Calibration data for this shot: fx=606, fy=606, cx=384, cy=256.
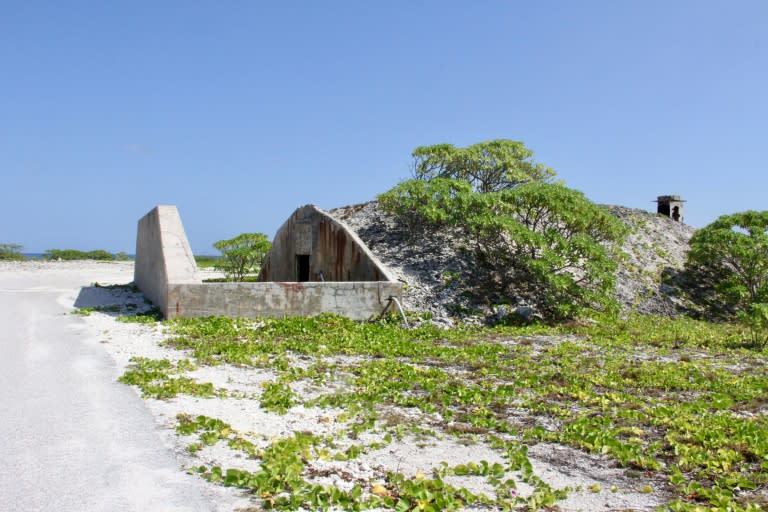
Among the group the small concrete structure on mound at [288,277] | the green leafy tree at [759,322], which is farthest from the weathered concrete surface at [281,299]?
the green leafy tree at [759,322]

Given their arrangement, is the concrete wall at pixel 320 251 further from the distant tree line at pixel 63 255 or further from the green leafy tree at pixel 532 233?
the distant tree line at pixel 63 255

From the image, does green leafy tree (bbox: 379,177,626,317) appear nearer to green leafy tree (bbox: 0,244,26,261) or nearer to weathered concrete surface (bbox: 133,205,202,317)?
weathered concrete surface (bbox: 133,205,202,317)

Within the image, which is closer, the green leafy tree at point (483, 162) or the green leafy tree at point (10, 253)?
the green leafy tree at point (483, 162)

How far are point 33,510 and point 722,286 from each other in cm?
1710

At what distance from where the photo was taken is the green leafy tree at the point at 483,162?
19.6m

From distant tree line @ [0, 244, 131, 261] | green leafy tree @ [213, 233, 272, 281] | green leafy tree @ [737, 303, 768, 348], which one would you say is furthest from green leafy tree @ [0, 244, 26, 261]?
green leafy tree @ [737, 303, 768, 348]

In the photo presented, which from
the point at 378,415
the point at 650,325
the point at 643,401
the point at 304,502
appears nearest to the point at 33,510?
the point at 304,502

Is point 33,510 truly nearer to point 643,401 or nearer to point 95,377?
point 95,377

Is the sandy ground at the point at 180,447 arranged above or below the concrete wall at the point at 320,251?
below

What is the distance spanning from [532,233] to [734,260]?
723 cm

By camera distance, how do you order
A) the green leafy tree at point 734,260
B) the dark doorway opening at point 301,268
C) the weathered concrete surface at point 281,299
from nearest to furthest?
1. the weathered concrete surface at point 281,299
2. the green leafy tree at point 734,260
3. the dark doorway opening at point 301,268

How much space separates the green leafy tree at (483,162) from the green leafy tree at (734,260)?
19.6 feet

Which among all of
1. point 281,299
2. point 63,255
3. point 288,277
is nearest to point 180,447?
point 281,299

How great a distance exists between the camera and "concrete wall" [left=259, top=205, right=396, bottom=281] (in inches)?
587
